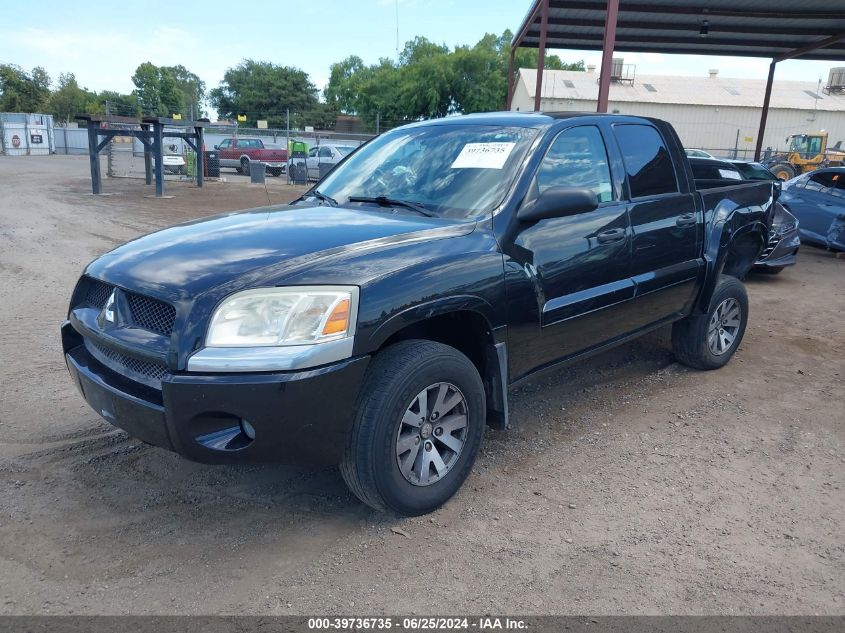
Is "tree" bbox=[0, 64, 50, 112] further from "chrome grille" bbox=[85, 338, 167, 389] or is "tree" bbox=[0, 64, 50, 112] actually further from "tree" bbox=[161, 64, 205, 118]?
"chrome grille" bbox=[85, 338, 167, 389]

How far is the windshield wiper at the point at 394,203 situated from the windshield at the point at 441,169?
0.03m

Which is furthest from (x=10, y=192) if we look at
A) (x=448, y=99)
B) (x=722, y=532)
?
(x=448, y=99)

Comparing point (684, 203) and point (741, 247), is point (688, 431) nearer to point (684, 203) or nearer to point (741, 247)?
point (684, 203)

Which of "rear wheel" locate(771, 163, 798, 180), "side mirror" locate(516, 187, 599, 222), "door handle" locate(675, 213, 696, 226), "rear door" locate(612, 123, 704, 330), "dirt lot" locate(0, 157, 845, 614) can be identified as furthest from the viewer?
"rear wheel" locate(771, 163, 798, 180)

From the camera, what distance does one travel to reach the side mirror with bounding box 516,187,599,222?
130 inches

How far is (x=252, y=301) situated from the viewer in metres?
2.60

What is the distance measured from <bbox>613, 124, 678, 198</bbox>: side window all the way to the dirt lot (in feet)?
4.88

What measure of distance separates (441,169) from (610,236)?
107cm

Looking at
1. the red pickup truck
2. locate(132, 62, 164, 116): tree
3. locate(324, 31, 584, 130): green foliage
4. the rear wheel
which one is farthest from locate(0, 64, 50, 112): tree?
the rear wheel

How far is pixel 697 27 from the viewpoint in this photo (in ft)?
59.0

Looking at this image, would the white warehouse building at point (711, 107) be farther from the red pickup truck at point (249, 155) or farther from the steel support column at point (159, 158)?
the steel support column at point (159, 158)

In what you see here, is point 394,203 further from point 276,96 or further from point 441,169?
point 276,96

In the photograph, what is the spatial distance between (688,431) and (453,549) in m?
2.04

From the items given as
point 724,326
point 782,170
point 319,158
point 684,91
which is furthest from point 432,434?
point 684,91
